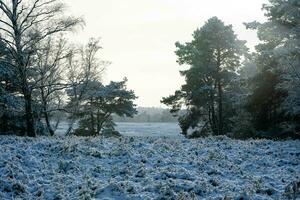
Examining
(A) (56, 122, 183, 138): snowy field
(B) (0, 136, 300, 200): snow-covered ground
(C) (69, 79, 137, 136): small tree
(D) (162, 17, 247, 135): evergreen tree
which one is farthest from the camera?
(A) (56, 122, 183, 138): snowy field

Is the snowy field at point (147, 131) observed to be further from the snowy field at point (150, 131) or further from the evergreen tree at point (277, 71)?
the evergreen tree at point (277, 71)

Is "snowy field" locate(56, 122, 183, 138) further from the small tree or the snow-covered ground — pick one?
the snow-covered ground

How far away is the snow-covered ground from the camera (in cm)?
1360

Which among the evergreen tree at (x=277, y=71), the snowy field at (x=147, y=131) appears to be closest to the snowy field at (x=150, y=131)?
the snowy field at (x=147, y=131)

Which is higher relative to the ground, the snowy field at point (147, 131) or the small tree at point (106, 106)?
the small tree at point (106, 106)

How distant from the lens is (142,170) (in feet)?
51.5

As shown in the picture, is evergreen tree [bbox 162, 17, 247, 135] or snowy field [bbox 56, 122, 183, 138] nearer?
evergreen tree [bbox 162, 17, 247, 135]

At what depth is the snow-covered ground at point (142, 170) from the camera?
44.6 feet

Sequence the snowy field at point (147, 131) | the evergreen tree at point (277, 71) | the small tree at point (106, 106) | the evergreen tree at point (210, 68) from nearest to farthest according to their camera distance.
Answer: the evergreen tree at point (277, 71), the evergreen tree at point (210, 68), the small tree at point (106, 106), the snowy field at point (147, 131)

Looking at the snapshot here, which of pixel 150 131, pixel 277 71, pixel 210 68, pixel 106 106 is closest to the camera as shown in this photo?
pixel 277 71

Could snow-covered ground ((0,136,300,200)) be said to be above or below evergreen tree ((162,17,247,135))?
below

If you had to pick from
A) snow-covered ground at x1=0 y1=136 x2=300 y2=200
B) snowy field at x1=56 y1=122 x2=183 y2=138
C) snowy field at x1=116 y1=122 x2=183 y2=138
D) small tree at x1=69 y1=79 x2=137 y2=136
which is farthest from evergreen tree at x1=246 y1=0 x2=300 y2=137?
snowy field at x1=116 y1=122 x2=183 y2=138

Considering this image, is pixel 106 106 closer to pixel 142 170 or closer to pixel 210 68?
pixel 210 68

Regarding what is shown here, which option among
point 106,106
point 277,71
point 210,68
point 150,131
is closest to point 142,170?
point 277,71
